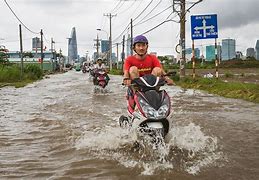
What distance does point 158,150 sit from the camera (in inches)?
208

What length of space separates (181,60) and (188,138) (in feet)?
56.4

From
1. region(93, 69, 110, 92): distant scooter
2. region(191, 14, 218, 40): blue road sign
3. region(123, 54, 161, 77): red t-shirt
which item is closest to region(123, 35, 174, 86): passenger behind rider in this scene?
region(123, 54, 161, 77): red t-shirt

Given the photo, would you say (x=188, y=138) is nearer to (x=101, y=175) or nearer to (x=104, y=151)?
(x=104, y=151)

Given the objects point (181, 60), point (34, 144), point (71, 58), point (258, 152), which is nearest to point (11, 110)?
point (34, 144)

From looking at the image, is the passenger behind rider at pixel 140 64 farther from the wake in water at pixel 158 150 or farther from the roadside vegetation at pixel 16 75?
the roadside vegetation at pixel 16 75

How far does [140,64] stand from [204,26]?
46.1 feet

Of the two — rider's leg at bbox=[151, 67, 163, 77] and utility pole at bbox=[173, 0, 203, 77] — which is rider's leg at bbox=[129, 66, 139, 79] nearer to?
rider's leg at bbox=[151, 67, 163, 77]

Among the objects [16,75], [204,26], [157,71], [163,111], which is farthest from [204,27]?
[16,75]

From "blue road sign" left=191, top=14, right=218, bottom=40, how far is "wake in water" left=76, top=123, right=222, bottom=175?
13.0 m

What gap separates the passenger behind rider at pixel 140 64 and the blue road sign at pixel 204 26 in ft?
44.9

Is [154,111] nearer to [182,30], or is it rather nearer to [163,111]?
[163,111]

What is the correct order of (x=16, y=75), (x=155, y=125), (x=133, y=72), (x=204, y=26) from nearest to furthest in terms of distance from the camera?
(x=155, y=125), (x=133, y=72), (x=204, y=26), (x=16, y=75)

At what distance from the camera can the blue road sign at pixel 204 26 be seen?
19.3m

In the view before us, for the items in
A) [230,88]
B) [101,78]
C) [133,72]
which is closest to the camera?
[133,72]
